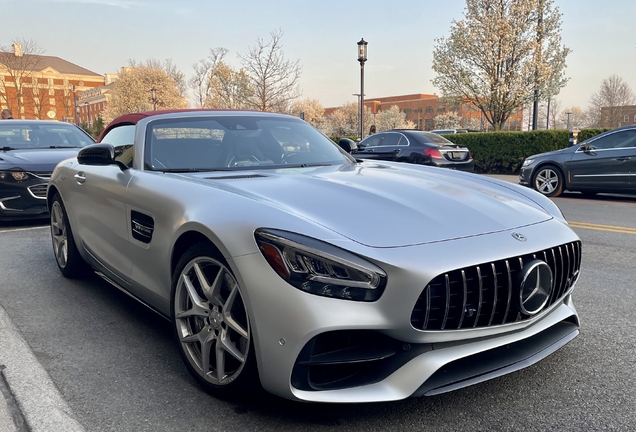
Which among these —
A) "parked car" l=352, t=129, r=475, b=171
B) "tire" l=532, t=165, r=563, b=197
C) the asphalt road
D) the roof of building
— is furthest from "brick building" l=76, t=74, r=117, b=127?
the asphalt road

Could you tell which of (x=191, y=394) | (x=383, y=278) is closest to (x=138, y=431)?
(x=191, y=394)

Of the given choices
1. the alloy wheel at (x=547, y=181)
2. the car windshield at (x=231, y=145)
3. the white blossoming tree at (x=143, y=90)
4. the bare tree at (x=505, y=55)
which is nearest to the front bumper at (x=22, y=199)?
the car windshield at (x=231, y=145)

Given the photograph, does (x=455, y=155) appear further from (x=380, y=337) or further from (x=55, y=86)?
(x=55, y=86)

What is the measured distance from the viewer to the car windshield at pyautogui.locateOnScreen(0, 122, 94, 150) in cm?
836

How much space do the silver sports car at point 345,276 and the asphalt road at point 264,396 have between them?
0.69ft

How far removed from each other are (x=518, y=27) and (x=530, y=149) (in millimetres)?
9378

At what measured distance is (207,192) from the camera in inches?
106

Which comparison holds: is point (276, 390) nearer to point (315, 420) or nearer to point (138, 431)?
point (315, 420)

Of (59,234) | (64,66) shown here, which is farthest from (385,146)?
(64,66)

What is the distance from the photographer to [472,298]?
2.18 metres

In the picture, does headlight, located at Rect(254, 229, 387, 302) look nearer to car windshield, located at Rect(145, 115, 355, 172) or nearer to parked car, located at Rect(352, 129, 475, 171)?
car windshield, located at Rect(145, 115, 355, 172)

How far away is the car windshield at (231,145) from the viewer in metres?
3.46

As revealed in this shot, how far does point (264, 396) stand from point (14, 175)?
6.26 meters

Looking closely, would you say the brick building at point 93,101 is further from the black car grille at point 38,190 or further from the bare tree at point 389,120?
the black car grille at point 38,190
